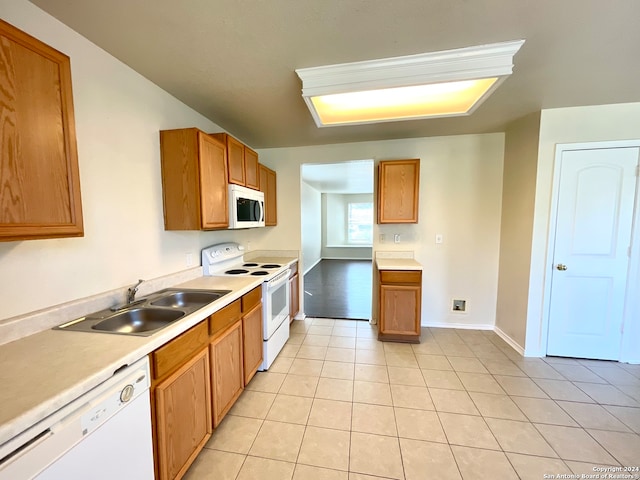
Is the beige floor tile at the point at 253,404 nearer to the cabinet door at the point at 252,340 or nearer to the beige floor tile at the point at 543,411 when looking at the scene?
the cabinet door at the point at 252,340

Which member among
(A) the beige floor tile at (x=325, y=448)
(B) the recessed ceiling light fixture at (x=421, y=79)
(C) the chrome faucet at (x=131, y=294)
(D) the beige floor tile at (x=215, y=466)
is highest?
(B) the recessed ceiling light fixture at (x=421, y=79)

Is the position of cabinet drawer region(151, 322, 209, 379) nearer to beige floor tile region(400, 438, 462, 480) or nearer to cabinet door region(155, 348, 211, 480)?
cabinet door region(155, 348, 211, 480)

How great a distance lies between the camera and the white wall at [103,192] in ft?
3.96

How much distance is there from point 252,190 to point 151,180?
0.99 m

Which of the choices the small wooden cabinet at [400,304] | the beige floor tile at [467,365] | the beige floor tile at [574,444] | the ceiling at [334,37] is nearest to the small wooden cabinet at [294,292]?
the small wooden cabinet at [400,304]

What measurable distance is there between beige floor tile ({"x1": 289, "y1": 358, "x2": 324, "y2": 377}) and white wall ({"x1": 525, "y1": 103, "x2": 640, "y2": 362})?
2153mm

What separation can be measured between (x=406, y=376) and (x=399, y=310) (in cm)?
76

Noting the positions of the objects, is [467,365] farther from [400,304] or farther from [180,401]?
[180,401]

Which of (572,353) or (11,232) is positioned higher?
(11,232)

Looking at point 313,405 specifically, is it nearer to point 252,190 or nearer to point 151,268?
point 151,268

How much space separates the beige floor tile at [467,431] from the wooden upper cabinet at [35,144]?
95.5 inches

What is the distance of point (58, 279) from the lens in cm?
131

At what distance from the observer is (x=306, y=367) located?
243cm

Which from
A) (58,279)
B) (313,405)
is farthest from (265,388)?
(58,279)
